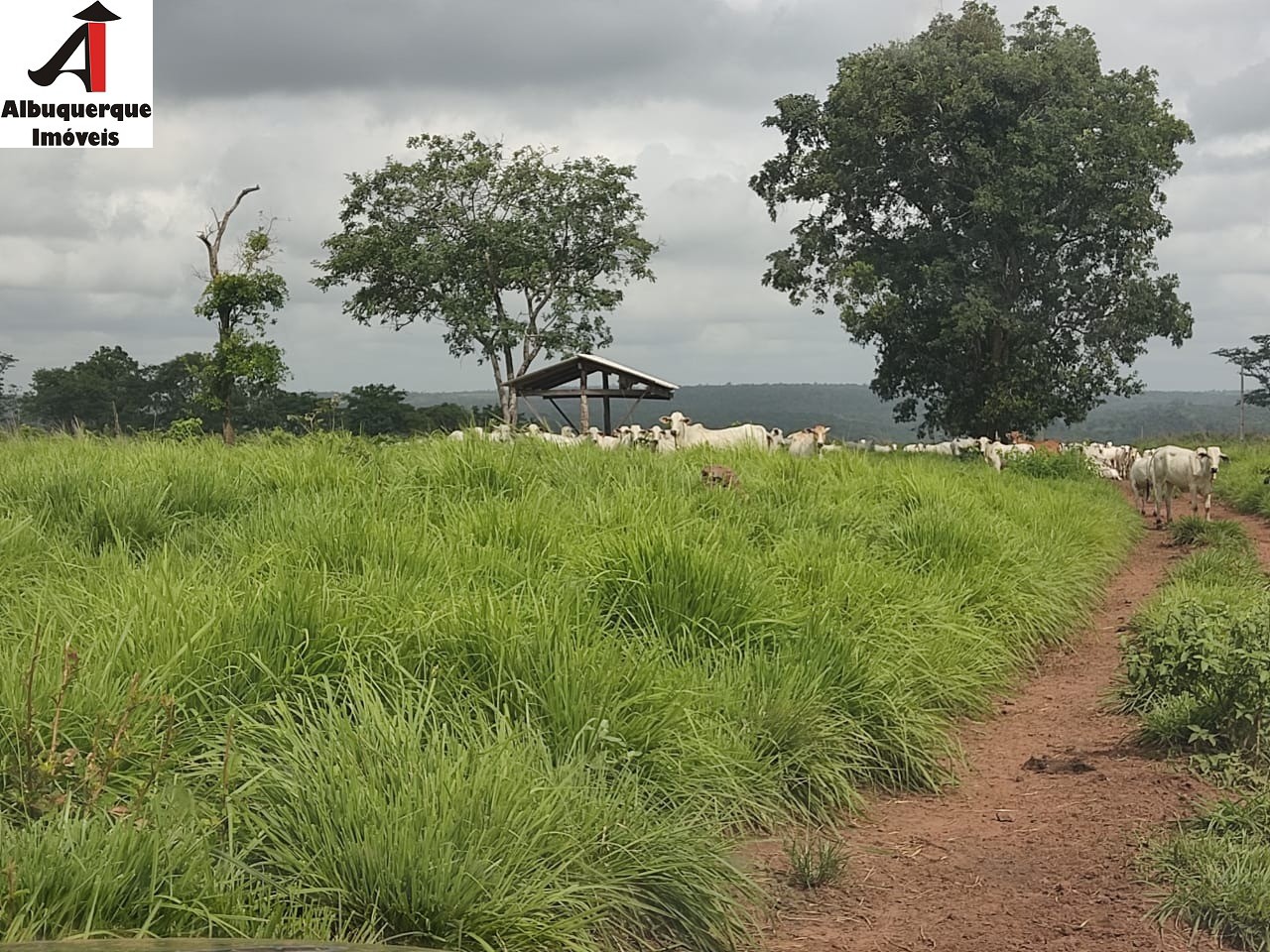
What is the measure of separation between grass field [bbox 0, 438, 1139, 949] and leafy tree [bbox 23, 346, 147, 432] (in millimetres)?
29749

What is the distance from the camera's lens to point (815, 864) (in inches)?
164

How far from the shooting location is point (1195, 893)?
12.2ft

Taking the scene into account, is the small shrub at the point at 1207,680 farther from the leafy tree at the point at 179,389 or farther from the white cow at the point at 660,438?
the leafy tree at the point at 179,389

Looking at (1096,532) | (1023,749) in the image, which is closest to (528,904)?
(1023,749)

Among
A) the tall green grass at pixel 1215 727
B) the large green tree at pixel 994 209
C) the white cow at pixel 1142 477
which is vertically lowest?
the tall green grass at pixel 1215 727

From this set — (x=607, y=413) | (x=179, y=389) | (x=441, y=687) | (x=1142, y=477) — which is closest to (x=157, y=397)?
(x=179, y=389)

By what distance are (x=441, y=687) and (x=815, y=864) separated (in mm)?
1446

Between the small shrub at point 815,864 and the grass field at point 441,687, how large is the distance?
10.4 inches

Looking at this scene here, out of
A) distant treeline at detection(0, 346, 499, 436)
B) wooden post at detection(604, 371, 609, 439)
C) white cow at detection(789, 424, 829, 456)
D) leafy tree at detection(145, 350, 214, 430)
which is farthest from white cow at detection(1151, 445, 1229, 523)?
leafy tree at detection(145, 350, 214, 430)

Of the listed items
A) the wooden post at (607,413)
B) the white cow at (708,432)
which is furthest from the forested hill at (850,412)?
the white cow at (708,432)

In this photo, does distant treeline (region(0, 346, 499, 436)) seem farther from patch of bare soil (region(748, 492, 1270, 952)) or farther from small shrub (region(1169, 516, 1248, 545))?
patch of bare soil (region(748, 492, 1270, 952))

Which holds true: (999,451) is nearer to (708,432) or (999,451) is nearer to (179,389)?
(708,432)

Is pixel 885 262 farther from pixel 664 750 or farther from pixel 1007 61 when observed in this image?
pixel 664 750

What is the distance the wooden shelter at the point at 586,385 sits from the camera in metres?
21.0
